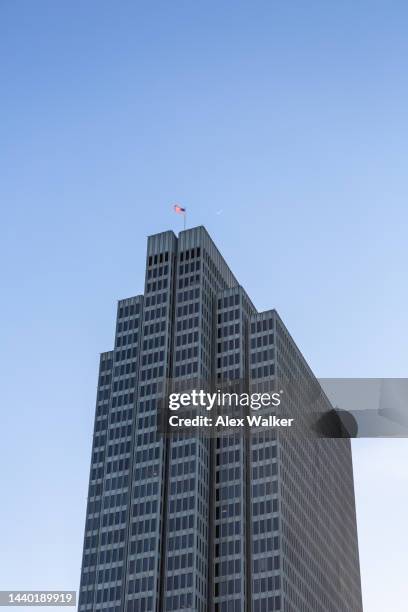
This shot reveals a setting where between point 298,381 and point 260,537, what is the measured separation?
42.0 metres

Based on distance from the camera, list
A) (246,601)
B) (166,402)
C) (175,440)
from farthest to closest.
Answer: (166,402) → (175,440) → (246,601)

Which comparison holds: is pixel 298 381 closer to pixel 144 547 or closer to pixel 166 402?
pixel 166 402

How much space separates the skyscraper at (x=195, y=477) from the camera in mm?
157000

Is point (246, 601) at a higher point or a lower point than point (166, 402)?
lower

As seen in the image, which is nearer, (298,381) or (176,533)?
(176,533)

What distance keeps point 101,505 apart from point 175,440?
19053mm

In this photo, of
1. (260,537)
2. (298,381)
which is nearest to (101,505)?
(260,537)

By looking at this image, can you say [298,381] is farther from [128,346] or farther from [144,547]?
[144,547]

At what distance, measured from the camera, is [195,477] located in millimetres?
164125

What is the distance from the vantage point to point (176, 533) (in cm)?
15975

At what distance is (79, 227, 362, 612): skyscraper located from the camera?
157m

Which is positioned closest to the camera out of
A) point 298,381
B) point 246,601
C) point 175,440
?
point 246,601

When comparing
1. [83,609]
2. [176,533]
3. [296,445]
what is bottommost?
[83,609]

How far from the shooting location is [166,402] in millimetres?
181625
